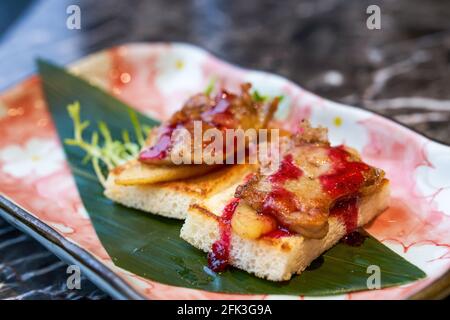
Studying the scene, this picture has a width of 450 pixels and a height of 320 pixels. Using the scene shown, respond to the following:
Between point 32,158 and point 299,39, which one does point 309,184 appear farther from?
point 299,39

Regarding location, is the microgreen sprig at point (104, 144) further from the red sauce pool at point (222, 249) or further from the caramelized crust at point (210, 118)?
the red sauce pool at point (222, 249)

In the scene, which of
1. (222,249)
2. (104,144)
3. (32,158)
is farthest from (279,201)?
(32,158)

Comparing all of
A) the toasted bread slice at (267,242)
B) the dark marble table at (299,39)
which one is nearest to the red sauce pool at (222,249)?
the toasted bread slice at (267,242)

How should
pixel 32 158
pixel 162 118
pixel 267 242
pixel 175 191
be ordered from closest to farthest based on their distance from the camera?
1. pixel 267 242
2. pixel 175 191
3. pixel 32 158
4. pixel 162 118

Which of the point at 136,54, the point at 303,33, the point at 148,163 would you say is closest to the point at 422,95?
the point at 303,33

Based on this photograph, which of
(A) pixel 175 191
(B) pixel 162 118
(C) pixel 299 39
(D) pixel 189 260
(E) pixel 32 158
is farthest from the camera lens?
(C) pixel 299 39

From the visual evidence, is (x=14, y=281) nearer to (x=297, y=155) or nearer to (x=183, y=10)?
(x=297, y=155)

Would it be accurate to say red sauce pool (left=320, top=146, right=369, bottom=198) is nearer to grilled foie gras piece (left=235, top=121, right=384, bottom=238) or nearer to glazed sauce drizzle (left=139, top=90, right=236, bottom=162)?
grilled foie gras piece (left=235, top=121, right=384, bottom=238)
